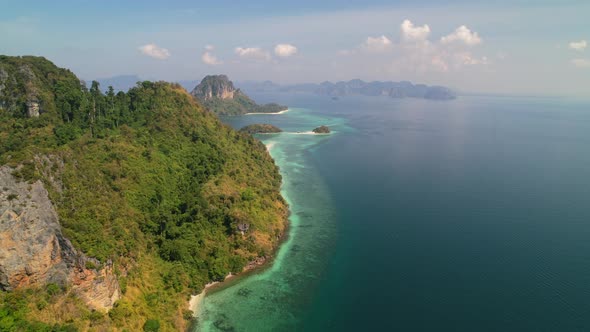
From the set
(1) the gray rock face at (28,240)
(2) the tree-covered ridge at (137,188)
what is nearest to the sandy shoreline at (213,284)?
(2) the tree-covered ridge at (137,188)

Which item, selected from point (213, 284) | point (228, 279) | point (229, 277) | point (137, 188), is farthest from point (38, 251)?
point (229, 277)

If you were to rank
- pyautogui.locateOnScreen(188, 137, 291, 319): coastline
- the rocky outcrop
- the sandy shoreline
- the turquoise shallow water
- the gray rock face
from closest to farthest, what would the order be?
1. the gray rock face
2. the rocky outcrop
3. the turquoise shallow water
4. the sandy shoreline
5. pyautogui.locateOnScreen(188, 137, 291, 319): coastline

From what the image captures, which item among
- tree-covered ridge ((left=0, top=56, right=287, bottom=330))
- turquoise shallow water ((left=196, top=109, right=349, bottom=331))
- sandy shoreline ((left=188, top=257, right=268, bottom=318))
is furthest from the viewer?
sandy shoreline ((left=188, top=257, right=268, bottom=318))

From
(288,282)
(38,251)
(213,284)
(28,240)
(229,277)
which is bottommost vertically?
(288,282)

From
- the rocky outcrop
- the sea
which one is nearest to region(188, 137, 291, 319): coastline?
the sea

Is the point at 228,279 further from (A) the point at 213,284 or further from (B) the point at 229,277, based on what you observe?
(A) the point at 213,284

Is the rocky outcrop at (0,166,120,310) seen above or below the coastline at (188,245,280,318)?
above

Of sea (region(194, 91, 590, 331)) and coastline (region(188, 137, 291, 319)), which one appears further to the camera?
coastline (region(188, 137, 291, 319))

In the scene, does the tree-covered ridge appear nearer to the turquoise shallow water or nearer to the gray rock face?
the gray rock face
